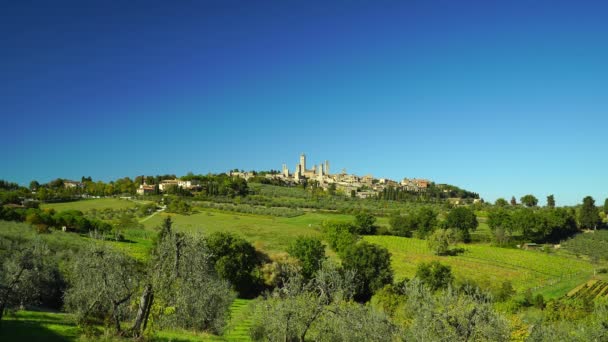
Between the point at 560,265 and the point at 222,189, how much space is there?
10831cm

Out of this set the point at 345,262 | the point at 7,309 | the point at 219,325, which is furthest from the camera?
the point at 345,262

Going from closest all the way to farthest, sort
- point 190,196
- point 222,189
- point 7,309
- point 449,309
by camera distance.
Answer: point 449,309, point 7,309, point 190,196, point 222,189

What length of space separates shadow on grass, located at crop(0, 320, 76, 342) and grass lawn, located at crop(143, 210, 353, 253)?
5078 cm

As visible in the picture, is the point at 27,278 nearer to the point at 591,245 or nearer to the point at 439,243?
the point at 439,243

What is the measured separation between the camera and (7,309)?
2462 cm

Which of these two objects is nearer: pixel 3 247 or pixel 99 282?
pixel 99 282

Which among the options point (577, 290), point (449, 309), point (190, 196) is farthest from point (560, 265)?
point (190, 196)

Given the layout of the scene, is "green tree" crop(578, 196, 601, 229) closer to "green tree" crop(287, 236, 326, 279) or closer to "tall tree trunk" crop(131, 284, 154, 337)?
"green tree" crop(287, 236, 326, 279)

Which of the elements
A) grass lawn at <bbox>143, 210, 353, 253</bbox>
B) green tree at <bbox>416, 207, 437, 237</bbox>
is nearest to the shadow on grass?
grass lawn at <bbox>143, 210, 353, 253</bbox>

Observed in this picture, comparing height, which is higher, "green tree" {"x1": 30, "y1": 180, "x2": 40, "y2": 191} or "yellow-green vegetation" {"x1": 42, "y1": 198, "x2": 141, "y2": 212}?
"green tree" {"x1": 30, "y1": 180, "x2": 40, "y2": 191}

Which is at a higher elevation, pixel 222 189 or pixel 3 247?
pixel 222 189

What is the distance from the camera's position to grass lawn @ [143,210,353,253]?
268ft

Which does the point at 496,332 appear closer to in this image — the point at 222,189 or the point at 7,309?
the point at 7,309

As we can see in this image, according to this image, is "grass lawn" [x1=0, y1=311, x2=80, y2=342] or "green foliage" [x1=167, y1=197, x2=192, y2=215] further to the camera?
"green foliage" [x1=167, y1=197, x2=192, y2=215]
